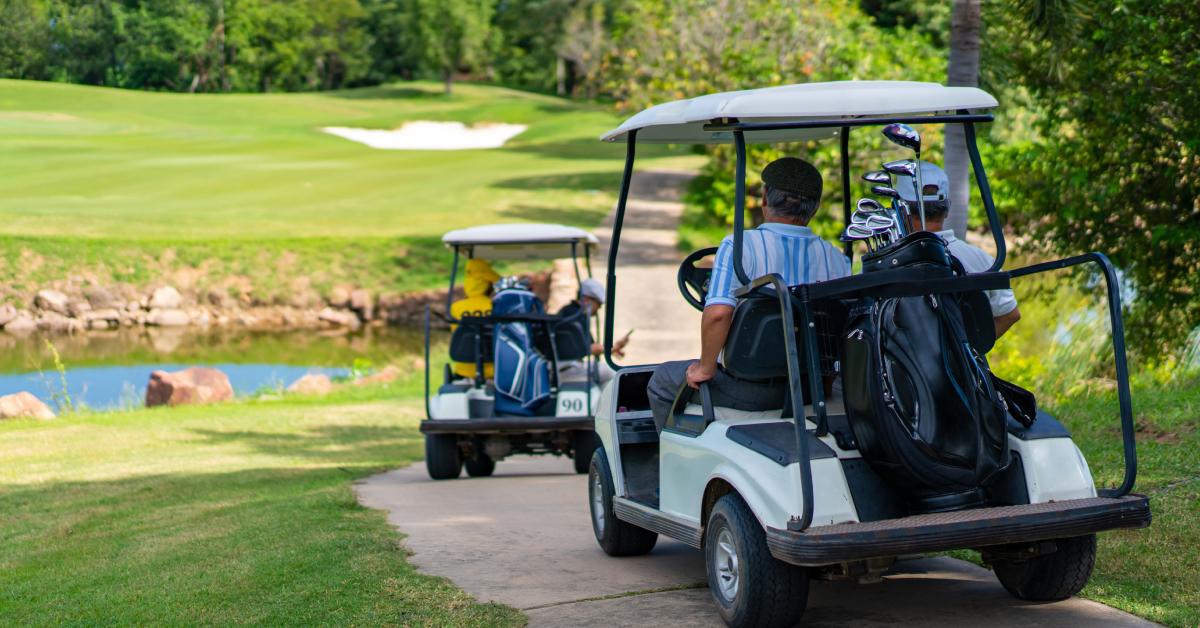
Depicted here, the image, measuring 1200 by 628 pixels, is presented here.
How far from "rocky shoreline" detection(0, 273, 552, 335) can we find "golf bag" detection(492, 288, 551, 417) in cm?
1778

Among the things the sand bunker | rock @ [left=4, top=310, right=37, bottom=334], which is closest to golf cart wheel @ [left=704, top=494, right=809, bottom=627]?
rock @ [left=4, top=310, right=37, bottom=334]

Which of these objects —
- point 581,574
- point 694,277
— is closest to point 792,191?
point 694,277

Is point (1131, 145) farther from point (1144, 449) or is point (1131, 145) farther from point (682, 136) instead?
point (682, 136)

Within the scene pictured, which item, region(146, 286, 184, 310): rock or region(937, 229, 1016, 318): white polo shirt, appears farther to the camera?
region(146, 286, 184, 310): rock

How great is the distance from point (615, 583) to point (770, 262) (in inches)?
63.9

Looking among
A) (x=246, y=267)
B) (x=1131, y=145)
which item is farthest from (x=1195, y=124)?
(x=246, y=267)

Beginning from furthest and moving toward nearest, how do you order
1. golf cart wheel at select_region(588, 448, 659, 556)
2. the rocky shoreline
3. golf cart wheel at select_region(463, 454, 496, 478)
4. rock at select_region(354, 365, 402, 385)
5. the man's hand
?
the rocky shoreline < rock at select_region(354, 365, 402, 385) < golf cart wheel at select_region(463, 454, 496, 478) < golf cart wheel at select_region(588, 448, 659, 556) < the man's hand

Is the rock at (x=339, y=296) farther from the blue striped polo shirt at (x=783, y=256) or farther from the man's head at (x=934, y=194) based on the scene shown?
the blue striped polo shirt at (x=783, y=256)

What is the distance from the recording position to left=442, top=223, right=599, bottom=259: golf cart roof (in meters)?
11.1

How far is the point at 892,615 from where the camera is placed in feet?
16.9

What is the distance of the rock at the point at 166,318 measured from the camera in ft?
96.3

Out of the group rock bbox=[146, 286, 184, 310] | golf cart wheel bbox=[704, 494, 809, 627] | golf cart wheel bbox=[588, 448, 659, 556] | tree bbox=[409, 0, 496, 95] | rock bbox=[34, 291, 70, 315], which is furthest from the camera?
tree bbox=[409, 0, 496, 95]

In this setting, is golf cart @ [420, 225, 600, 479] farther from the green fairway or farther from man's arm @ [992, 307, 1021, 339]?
the green fairway

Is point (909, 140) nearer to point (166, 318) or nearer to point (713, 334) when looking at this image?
point (713, 334)
